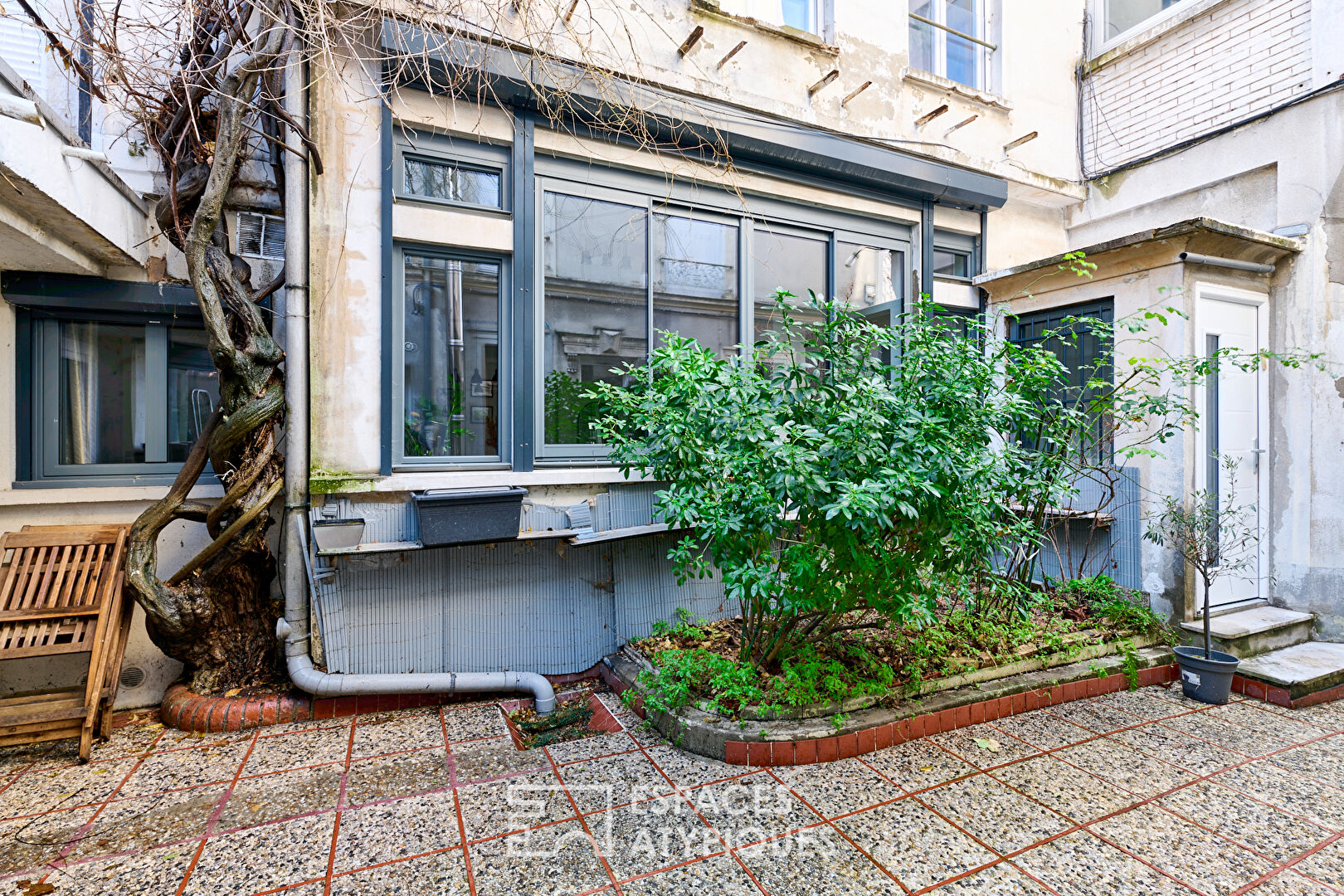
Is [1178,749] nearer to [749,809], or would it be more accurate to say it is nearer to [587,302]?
[749,809]

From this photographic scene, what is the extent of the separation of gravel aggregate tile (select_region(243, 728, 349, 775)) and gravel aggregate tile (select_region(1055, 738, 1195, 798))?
3.62 m

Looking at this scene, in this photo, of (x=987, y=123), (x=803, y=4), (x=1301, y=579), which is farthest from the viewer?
(x=987, y=123)

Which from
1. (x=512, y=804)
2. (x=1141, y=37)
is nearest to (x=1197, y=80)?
(x=1141, y=37)

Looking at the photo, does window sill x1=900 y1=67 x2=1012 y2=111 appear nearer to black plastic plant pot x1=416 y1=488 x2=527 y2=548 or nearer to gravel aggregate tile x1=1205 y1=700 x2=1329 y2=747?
black plastic plant pot x1=416 y1=488 x2=527 y2=548

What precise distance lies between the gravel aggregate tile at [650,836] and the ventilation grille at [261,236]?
3.56 m

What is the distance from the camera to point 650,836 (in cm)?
245

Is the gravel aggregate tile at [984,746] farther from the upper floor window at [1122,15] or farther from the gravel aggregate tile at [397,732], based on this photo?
the upper floor window at [1122,15]

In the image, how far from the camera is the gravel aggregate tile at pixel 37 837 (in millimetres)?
2309

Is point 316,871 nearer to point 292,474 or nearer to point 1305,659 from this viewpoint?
point 292,474

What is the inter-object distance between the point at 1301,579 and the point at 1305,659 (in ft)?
2.68

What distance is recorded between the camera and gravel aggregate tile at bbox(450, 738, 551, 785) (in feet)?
9.64

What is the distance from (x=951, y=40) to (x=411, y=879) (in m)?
7.28

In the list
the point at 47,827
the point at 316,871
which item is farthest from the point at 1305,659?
the point at 47,827

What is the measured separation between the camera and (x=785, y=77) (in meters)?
4.82
